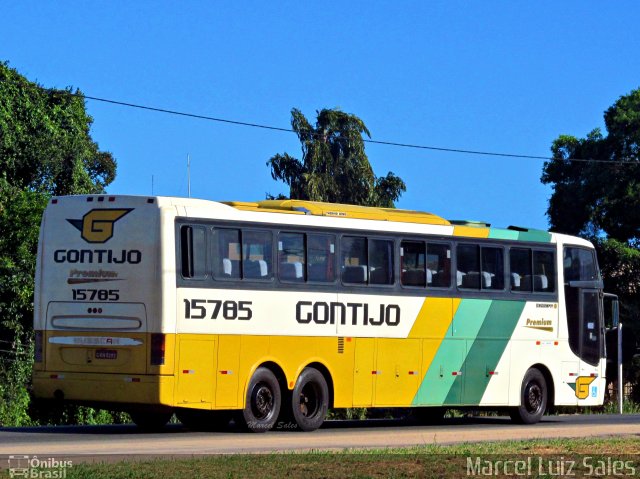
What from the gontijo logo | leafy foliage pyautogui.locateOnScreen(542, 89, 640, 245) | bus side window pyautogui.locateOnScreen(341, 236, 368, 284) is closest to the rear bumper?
the gontijo logo

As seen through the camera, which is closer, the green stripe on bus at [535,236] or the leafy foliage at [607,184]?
the green stripe on bus at [535,236]

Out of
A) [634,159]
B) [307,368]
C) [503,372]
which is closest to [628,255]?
[634,159]

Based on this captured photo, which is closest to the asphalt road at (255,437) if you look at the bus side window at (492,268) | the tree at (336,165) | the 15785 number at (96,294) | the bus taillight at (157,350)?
the bus taillight at (157,350)

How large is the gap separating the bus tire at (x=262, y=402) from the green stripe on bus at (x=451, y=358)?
3.64m

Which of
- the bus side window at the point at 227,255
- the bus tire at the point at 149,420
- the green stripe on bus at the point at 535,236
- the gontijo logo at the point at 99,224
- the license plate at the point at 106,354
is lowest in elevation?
the bus tire at the point at 149,420

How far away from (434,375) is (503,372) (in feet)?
6.34

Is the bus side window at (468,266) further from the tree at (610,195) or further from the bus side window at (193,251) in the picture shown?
the tree at (610,195)

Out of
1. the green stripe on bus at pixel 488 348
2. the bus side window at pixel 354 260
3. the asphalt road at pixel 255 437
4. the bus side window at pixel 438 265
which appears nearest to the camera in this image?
the asphalt road at pixel 255 437

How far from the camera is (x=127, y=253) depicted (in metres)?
20.2

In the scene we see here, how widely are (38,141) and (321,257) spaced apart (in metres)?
33.6

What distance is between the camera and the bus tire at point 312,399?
22.1 metres

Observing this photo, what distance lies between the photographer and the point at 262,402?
70.3ft

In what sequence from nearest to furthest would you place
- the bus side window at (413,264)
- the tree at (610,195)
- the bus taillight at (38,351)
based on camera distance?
the bus taillight at (38,351), the bus side window at (413,264), the tree at (610,195)

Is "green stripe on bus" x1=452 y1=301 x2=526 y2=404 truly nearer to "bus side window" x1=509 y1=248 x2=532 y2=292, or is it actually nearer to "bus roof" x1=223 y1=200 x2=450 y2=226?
"bus side window" x1=509 y1=248 x2=532 y2=292
